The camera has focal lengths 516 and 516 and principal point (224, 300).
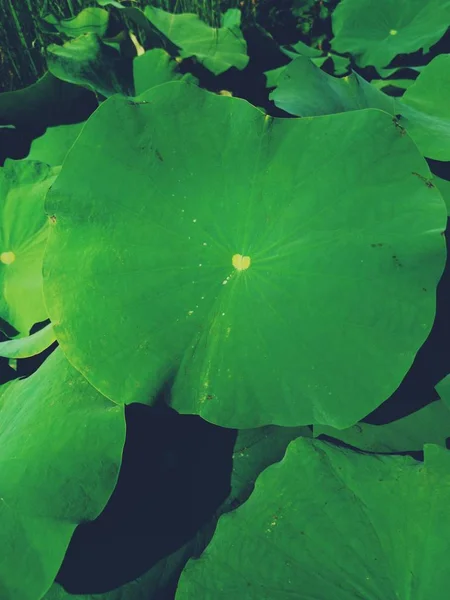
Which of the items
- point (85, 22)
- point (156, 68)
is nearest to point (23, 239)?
point (156, 68)

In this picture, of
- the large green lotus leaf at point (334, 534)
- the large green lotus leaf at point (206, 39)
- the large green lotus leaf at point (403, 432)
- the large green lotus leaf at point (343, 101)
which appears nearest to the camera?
the large green lotus leaf at point (334, 534)

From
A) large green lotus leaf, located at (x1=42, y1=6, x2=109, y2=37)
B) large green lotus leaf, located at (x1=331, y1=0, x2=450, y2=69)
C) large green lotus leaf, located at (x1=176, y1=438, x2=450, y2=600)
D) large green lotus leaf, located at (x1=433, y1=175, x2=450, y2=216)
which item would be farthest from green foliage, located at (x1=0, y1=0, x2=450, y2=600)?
large green lotus leaf, located at (x1=42, y1=6, x2=109, y2=37)

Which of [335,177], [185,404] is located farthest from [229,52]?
[185,404]

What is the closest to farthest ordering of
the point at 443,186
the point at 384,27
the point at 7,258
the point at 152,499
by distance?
the point at 152,499
the point at 443,186
the point at 7,258
the point at 384,27

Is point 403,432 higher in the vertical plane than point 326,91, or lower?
lower

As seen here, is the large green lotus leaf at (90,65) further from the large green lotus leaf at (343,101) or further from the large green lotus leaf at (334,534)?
the large green lotus leaf at (334,534)

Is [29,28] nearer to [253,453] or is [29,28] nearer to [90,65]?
[90,65]

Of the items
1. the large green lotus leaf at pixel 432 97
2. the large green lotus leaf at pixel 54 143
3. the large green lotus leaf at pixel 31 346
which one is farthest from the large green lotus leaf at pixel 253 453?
the large green lotus leaf at pixel 54 143
